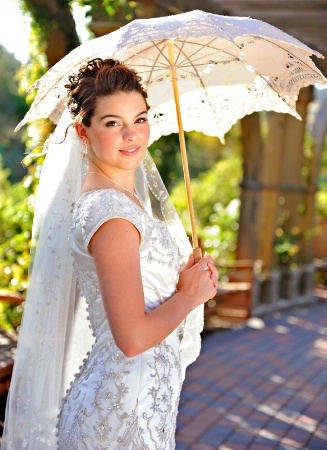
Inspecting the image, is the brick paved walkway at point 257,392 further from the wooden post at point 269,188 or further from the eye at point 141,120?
the eye at point 141,120

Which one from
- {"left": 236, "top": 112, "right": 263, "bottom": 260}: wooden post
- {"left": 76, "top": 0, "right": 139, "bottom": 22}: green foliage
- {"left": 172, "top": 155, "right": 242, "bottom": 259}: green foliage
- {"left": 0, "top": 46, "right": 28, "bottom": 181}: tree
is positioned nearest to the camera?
{"left": 76, "top": 0, "right": 139, "bottom": 22}: green foliage

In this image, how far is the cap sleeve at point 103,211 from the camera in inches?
75.1

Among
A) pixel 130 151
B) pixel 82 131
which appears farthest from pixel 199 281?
pixel 82 131

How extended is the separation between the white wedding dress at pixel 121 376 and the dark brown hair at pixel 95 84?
252 millimetres

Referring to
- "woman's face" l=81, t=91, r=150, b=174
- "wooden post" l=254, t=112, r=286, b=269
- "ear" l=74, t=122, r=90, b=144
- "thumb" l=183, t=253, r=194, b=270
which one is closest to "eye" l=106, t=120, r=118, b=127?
"woman's face" l=81, t=91, r=150, b=174

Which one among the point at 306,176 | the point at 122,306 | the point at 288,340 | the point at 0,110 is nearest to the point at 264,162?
the point at 306,176

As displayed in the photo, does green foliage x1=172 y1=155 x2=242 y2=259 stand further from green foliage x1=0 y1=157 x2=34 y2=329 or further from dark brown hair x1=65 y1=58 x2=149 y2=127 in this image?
dark brown hair x1=65 y1=58 x2=149 y2=127

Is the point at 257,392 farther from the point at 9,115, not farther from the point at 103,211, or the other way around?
the point at 9,115

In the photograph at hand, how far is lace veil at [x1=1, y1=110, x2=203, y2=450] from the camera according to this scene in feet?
7.91

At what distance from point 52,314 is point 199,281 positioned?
57 cm

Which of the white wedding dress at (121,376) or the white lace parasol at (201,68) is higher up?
the white lace parasol at (201,68)

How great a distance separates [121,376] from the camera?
2035 millimetres

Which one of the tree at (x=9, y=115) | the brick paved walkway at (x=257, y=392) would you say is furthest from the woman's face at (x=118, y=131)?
the tree at (x=9, y=115)

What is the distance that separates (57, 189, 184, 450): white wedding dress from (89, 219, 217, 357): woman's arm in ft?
0.24
